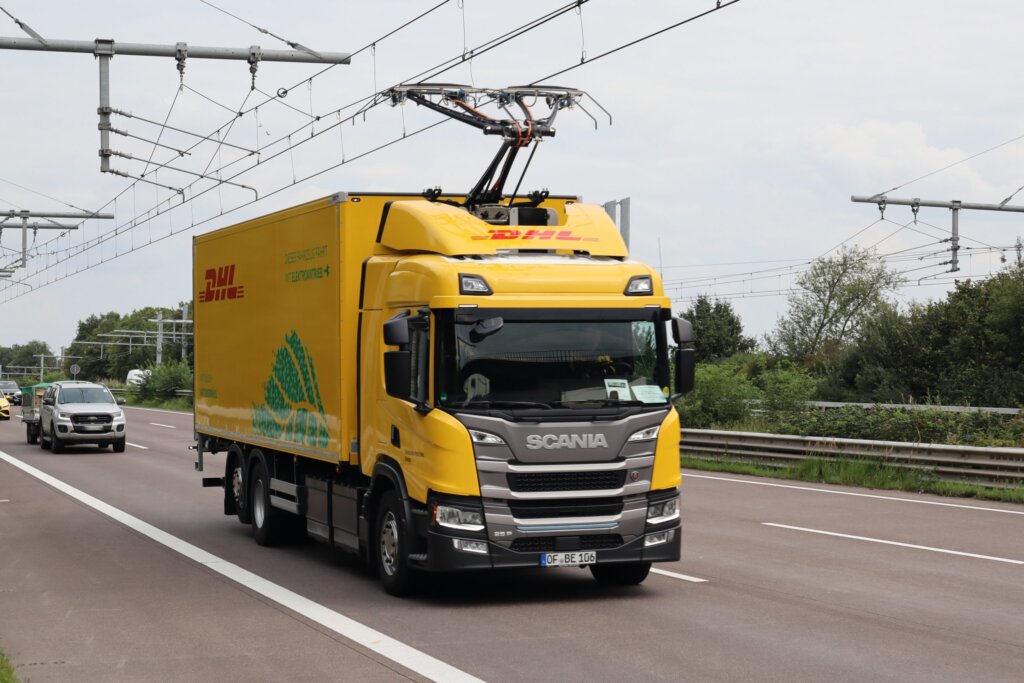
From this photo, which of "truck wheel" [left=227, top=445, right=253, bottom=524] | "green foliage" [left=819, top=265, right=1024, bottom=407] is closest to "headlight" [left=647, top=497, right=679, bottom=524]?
"truck wheel" [left=227, top=445, right=253, bottom=524]

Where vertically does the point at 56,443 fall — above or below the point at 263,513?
above

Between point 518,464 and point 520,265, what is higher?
point 520,265

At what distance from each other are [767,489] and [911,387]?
101 feet

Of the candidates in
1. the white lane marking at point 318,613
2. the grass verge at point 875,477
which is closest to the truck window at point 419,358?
the white lane marking at point 318,613

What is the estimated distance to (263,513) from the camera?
1470 cm

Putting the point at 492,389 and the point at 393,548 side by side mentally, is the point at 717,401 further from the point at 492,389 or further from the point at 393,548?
the point at 492,389

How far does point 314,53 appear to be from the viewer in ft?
63.3

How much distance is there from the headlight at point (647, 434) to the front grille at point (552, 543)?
0.78 m

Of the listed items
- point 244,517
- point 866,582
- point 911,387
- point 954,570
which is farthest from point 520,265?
point 911,387

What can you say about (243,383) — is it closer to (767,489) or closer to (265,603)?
(265,603)

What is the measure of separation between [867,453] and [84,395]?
21678 millimetres

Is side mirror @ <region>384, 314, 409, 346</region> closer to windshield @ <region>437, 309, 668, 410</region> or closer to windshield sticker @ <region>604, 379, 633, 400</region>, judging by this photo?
windshield @ <region>437, 309, 668, 410</region>

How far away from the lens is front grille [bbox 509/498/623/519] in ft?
34.1

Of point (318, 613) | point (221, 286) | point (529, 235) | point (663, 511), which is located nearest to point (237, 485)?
point (221, 286)
